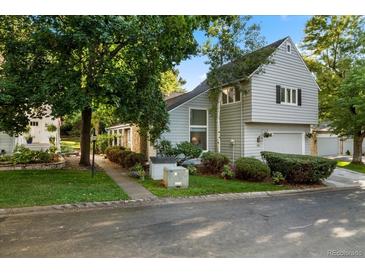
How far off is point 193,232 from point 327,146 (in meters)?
24.0

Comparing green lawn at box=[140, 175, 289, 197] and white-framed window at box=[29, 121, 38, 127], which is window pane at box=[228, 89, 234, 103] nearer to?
green lawn at box=[140, 175, 289, 197]

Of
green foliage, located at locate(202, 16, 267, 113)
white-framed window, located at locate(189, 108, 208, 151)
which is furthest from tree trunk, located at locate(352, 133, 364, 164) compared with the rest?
white-framed window, located at locate(189, 108, 208, 151)

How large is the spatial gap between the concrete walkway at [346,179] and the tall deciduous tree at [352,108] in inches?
132

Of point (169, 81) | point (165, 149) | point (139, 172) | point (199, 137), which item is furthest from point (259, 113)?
point (169, 81)

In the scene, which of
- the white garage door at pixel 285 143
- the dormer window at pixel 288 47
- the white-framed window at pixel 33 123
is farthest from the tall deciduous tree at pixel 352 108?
A: the white-framed window at pixel 33 123

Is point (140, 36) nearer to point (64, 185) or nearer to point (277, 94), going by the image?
point (64, 185)

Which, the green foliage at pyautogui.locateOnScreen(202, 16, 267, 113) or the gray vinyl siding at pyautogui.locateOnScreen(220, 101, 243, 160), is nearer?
the green foliage at pyautogui.locateOnScreen(202, 16, 267, 113)

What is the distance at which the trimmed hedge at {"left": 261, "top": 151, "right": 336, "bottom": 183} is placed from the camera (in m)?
10.2

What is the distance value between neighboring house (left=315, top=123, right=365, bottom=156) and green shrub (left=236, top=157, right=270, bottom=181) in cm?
1571

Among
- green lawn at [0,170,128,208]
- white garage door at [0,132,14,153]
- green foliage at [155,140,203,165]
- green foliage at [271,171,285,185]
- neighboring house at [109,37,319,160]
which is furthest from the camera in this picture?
white garage door at [0,132,14,153]

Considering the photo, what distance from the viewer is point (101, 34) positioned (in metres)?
8.58
